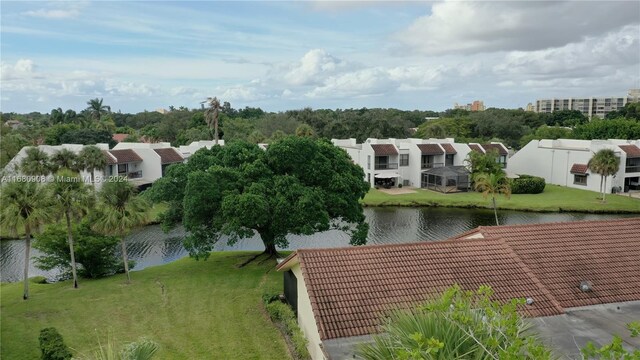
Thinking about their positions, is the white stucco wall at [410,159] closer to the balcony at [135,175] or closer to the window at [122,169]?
the balcony at [135,175]

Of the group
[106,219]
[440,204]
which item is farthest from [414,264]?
[440,204]

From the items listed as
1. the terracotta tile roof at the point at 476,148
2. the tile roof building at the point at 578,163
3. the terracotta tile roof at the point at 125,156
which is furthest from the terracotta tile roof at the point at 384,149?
the terracotta tile roof at the point at 125,156

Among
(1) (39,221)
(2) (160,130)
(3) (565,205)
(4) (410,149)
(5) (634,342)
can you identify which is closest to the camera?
(5) (634,342)

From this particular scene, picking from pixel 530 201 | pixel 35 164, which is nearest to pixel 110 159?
pixel 35 164

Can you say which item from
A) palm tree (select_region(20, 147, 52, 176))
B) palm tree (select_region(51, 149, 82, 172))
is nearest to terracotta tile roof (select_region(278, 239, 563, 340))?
palm tree (select_region(20, 147, 52, 176))

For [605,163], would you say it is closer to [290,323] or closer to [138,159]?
[290,323]

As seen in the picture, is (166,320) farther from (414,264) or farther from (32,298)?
(414,264)
